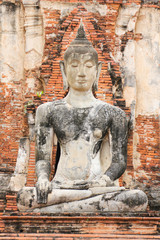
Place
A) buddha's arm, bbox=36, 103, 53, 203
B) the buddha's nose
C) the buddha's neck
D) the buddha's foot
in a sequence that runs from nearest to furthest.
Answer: the buddha's foot → buddha's arm, bbox=36, 103, 53, 203 → the buddha's nose → the buddha's neck

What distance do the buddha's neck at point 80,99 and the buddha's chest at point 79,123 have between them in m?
0.11

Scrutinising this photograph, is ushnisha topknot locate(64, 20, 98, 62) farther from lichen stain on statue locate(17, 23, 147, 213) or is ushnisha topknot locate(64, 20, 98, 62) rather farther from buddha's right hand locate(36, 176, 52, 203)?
buddha's right hand locate(36, 176, 52, 203)

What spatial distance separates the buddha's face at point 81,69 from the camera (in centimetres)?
1120

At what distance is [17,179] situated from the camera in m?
14.3

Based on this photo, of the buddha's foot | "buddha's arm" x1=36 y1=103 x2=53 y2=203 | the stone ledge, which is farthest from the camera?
"buddha's arm" x1=36 y1=103 x2=53 y2=203

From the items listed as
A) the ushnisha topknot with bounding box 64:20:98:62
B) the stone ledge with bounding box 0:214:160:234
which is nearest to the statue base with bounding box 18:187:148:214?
the stone ledge with bounding box 0:214:160:234

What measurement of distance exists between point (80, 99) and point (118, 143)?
865mm

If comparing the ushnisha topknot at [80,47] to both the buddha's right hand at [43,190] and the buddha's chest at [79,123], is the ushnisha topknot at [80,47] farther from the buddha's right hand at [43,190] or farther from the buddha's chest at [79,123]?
the buddha's right hand at [43,190]

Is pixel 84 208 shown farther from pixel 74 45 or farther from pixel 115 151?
pixel 74 45

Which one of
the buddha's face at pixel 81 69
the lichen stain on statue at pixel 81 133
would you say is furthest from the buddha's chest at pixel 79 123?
the buddha's face at pixel 81 69

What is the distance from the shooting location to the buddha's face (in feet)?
36.8

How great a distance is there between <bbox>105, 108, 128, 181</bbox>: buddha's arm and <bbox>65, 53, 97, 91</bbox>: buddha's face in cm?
60

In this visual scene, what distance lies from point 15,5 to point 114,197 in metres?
6.51

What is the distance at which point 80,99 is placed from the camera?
446 inches
